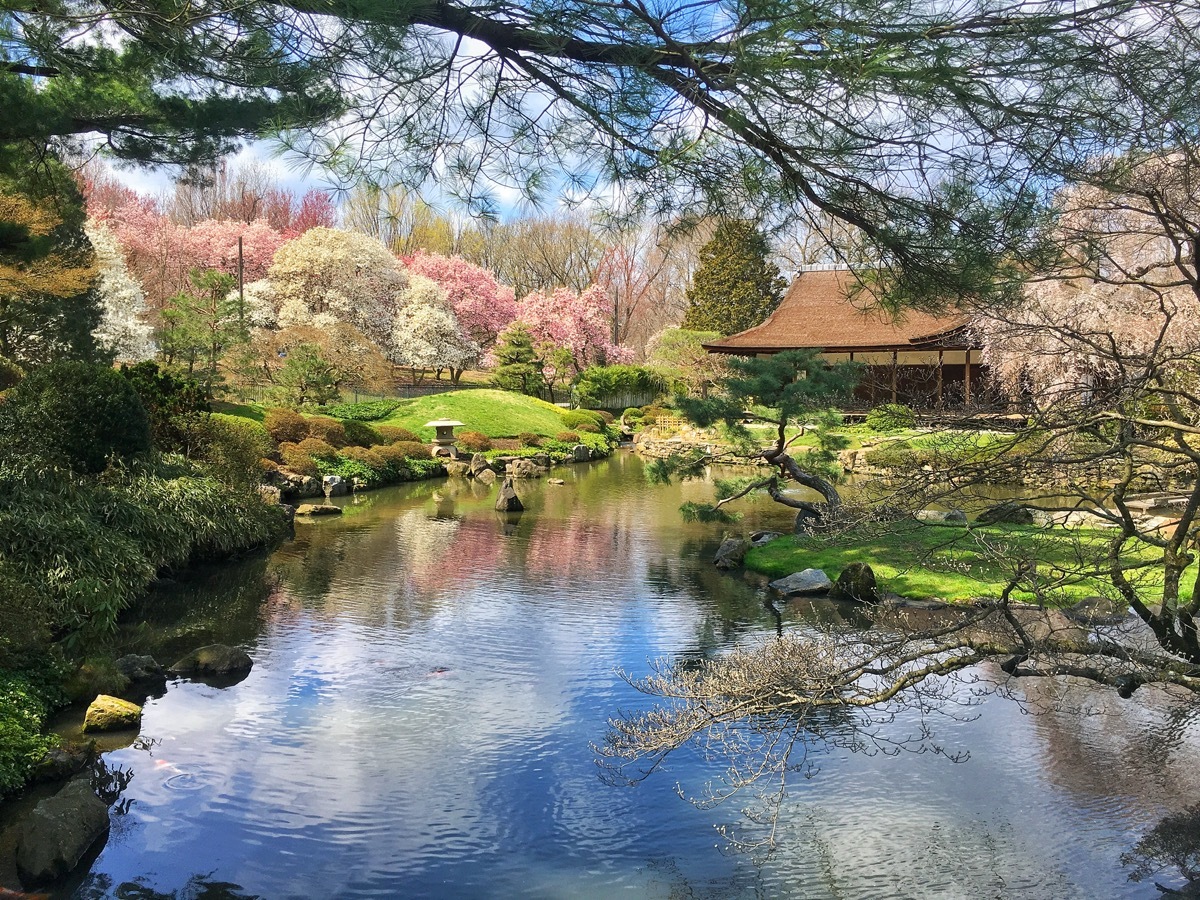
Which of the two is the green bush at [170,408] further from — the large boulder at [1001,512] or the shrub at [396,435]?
the large boulder at [1001,512]

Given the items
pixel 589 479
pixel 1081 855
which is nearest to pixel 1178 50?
pixel 1081 855

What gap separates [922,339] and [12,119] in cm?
1989

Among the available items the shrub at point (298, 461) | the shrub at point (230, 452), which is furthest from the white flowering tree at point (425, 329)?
the shrub at point (230, 452)

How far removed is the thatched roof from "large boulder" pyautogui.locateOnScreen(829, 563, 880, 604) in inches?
531

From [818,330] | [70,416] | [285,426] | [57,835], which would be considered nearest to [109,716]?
[57,835]

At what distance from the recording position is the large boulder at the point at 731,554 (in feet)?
35.1

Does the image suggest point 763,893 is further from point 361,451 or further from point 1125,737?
point 361,451

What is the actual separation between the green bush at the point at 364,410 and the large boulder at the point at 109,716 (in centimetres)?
1573

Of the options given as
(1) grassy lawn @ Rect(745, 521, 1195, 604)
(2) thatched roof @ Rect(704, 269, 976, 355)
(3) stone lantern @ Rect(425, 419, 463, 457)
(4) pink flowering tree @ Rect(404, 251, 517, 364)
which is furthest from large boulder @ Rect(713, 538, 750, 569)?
(4) pink flowering tree @ Rect(404, 251, 517, 364)

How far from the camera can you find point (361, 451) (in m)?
18.1

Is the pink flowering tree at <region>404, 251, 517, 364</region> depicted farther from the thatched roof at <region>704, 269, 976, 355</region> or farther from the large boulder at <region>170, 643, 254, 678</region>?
the large boulder at <region>170, 643, 254, 678</region>

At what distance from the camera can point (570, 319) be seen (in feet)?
108

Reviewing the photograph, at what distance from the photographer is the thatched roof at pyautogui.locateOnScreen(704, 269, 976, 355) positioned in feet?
76.3

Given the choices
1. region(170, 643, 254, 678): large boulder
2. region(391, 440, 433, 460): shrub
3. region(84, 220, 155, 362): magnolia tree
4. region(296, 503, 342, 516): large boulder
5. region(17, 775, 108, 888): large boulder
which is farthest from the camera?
region(84, 220, 155, 362): magnolia tree
